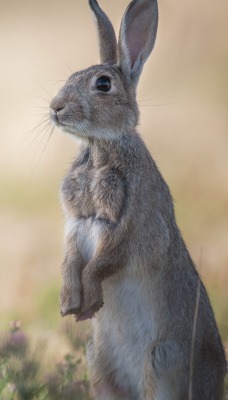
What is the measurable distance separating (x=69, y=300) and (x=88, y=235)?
8.3 inches

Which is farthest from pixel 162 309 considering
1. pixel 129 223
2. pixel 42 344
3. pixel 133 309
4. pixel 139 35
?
pixel 139 35

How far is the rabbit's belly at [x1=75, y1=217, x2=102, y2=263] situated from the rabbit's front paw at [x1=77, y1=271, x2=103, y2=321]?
125 mm

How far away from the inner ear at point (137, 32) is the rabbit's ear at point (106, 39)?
0.07 metres

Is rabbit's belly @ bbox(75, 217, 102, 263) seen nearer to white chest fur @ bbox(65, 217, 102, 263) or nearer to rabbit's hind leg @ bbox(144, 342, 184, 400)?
white chest fur @ bbox(65, 217, 102, 263)

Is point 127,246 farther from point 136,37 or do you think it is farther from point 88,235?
point 136,37

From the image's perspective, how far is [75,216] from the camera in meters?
3.20

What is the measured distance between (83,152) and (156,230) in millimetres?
343

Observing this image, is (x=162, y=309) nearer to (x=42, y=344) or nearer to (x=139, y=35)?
(x=42, y=344)

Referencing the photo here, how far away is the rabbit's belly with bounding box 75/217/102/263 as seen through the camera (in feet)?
10.2

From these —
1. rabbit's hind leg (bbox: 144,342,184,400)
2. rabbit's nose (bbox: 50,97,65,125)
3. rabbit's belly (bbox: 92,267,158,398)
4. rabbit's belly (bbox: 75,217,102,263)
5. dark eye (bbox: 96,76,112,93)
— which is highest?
dark eye (bbox: 96,76,112,93)

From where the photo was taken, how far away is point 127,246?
3.10 meters

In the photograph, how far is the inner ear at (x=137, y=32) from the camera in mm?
3205

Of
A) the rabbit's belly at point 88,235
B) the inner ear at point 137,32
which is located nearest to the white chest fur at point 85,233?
the rabbit's belly at point 88,235

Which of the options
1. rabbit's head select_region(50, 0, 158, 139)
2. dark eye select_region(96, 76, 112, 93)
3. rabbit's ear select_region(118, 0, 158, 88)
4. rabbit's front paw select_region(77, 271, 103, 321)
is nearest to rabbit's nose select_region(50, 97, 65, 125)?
rabbit's head select_region(50, 0, 158, 139)
